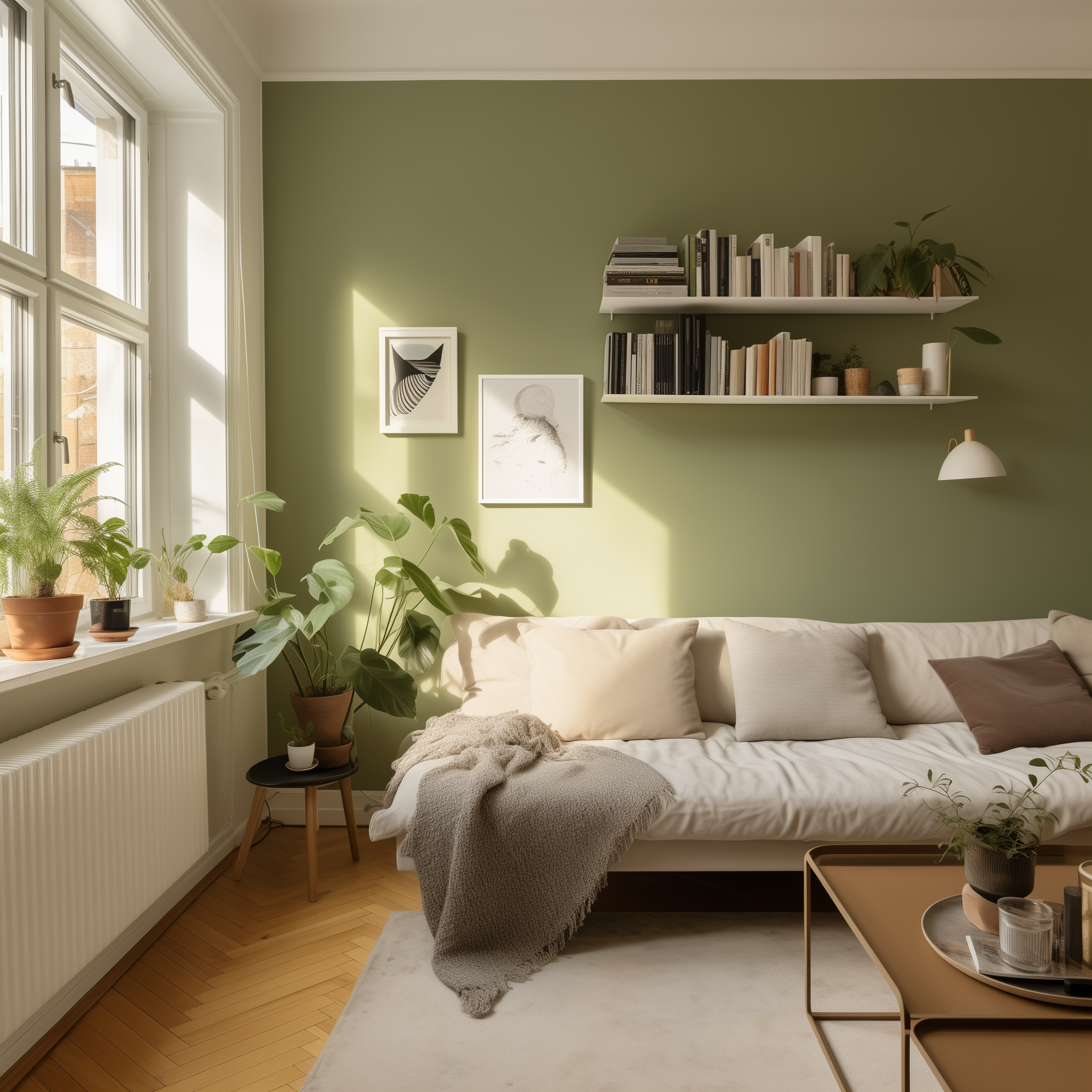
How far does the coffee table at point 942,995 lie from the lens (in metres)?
1.10

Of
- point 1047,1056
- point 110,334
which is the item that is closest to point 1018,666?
point 1047,1056

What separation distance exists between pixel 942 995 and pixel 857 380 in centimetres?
224

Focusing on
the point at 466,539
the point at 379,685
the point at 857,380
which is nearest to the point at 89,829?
the point at 379,685

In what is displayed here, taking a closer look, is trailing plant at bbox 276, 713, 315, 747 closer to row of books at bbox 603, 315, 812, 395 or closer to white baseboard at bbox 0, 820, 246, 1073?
white baseboard at bbox 0, 820, 246, 1073

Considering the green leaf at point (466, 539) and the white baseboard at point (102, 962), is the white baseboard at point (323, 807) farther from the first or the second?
the green leaf at point (466, 539)

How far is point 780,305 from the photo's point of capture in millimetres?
2924

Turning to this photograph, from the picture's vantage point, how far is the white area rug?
1.65 m

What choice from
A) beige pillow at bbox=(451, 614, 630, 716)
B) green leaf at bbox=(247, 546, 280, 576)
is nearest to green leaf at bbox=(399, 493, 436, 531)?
beige pillow at bbox=(451, 614, 630, 716)

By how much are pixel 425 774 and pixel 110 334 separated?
67.9 inches

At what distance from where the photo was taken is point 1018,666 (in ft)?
8.90

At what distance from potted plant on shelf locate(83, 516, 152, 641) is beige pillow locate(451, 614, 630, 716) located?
1144 millimetres

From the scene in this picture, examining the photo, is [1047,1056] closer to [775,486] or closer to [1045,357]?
[775,486]

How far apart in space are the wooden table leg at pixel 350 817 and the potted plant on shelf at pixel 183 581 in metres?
0.78

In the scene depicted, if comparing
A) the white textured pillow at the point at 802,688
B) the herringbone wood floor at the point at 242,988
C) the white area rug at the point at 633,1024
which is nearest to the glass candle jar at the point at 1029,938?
the white area rug at the point at 633,1024
